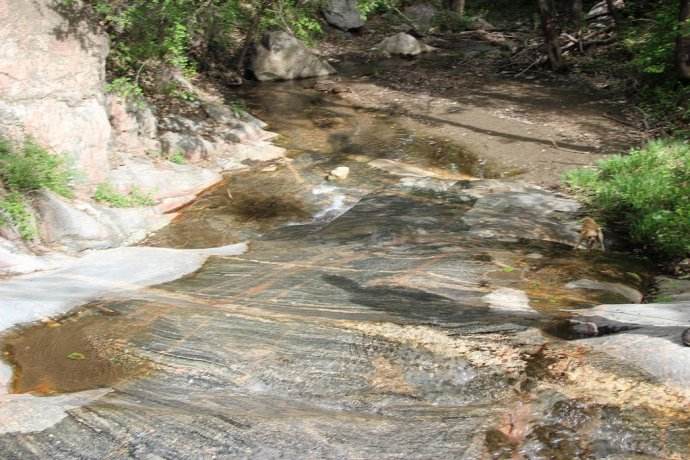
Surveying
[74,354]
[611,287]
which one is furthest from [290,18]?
[74,354]

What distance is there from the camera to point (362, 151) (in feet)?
40.3

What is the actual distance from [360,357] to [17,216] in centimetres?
487

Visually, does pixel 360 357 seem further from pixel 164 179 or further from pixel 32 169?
pixel 164 179

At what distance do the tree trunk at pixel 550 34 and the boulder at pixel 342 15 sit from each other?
30.6 feet

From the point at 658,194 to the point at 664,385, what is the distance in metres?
4.89

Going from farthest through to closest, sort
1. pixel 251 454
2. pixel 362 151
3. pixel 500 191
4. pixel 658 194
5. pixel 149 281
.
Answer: pixel 362 151 < pixel 500 191 < pixel 658 194 < pixel 149 281 < pixel 251 454

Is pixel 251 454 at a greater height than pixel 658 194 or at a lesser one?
lesser

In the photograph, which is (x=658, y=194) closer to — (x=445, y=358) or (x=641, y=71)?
(x=445, y=358)

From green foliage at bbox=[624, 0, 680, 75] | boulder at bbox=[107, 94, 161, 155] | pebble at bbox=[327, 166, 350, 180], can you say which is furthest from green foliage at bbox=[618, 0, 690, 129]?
boulder at bbox=[107, 94, 161, 155]

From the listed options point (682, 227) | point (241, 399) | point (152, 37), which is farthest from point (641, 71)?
point (241, 399)

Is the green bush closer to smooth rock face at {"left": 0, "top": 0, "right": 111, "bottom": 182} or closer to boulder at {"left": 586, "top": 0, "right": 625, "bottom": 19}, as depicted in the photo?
smooth rock face at {"left": 0, "top": 0, "right": 111, "bottom": 182}

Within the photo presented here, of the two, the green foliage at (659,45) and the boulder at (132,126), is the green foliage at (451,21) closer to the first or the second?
the green foliage at (659,45)

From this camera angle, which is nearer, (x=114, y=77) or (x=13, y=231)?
(x=13, y=231)

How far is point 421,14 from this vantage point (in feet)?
86.9
